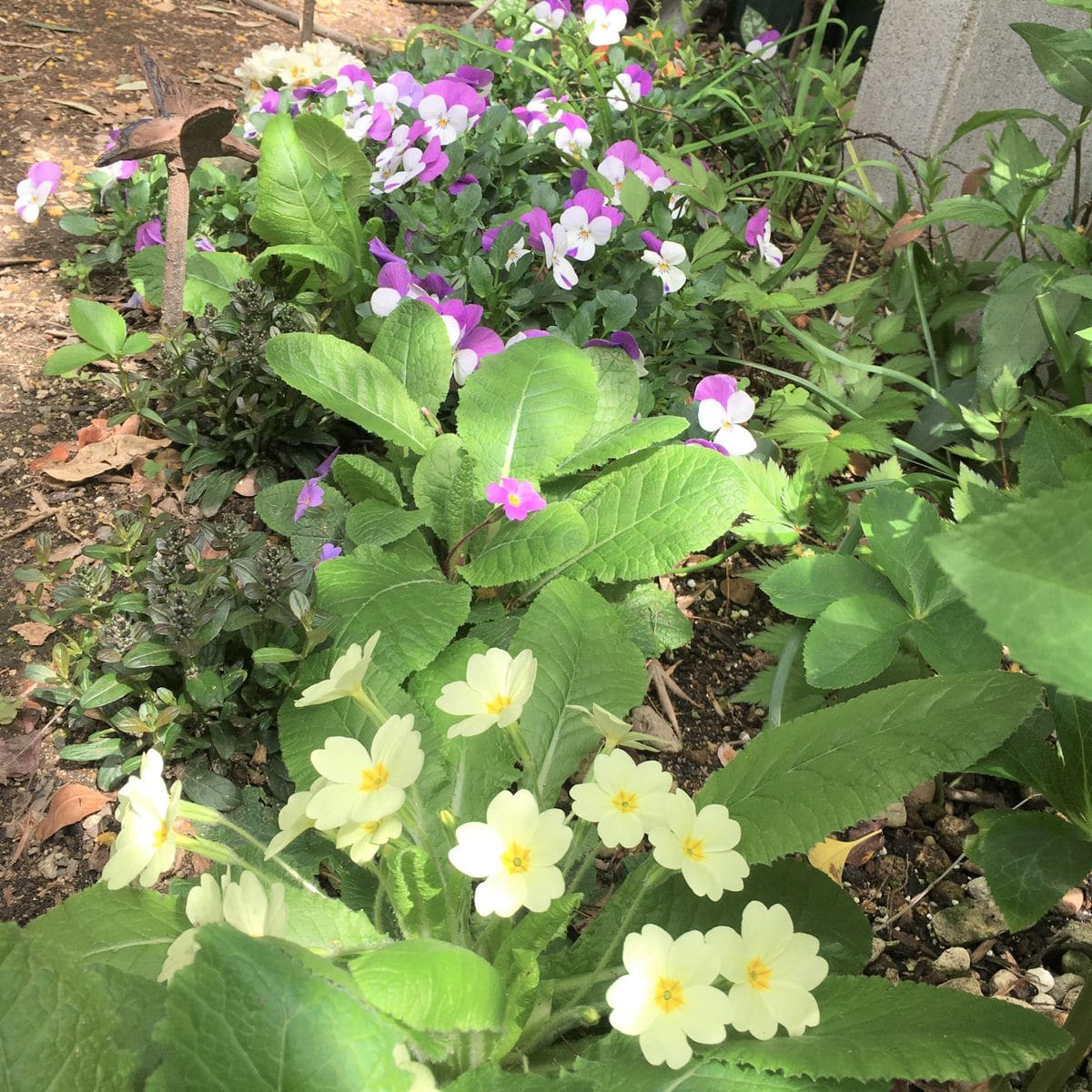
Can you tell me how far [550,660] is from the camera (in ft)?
4.76

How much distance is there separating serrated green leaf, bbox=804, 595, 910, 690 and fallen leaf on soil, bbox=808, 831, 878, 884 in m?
0.33

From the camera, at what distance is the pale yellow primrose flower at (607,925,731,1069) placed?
2.99 ft

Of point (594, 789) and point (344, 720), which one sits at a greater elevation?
point (594, 789)

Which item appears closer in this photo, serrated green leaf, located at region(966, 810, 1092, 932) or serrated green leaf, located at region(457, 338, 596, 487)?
serrated green leaf, located at region(966, 810, 1092, 932)

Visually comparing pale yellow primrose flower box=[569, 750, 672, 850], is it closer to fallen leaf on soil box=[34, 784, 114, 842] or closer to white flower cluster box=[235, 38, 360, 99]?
fallen leaf on soil box=[34, 784, 114, 842]

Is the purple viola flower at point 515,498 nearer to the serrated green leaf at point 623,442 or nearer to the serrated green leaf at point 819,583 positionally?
the serrated green leaf at point 623,442

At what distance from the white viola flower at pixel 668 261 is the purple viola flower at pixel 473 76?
1119 mm

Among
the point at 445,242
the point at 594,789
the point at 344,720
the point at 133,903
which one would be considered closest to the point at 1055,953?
the point at 594,789

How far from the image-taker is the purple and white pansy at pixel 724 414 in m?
2.12

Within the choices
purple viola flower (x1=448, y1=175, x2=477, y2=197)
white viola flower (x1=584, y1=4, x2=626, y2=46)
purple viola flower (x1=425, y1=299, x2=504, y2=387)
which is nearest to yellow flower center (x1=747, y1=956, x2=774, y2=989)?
purple viola flower (x1=425, y1=299, x2=504, y2=387)

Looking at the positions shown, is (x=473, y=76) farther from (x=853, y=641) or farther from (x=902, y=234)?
(x=853, y=641)

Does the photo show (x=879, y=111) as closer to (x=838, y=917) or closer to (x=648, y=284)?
(x=648, y=284)

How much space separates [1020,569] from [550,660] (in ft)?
2.96

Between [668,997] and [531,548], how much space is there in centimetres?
91
